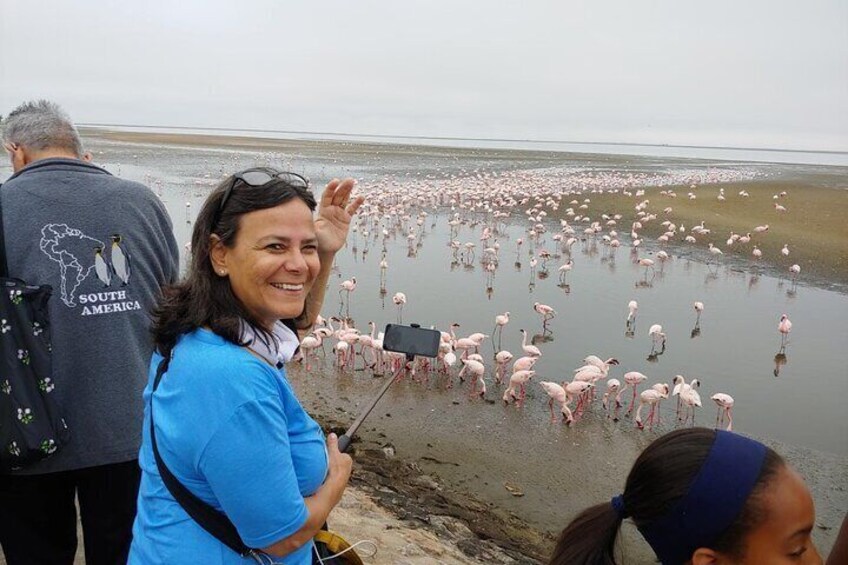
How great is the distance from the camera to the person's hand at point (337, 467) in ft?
5.61

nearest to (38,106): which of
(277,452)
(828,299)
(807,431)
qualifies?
(277,452)

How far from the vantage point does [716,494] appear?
147cm

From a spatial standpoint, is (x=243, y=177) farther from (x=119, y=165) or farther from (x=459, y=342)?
(x=119, y=165)

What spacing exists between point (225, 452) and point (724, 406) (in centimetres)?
687

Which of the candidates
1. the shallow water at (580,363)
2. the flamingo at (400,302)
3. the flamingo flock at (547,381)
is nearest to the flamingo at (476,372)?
the flamingo flock at (547,381)

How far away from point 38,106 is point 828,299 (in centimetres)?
1430

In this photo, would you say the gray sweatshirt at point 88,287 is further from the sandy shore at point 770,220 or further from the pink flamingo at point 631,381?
the sandy shore at point 770,220

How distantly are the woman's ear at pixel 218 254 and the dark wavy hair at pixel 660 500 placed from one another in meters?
1.23

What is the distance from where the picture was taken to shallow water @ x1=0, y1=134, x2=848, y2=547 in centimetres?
604

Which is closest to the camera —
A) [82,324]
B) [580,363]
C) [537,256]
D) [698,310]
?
[82,324]

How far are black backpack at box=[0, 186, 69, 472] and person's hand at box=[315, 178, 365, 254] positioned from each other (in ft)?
3.38

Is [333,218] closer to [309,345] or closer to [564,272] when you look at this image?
[309,345]

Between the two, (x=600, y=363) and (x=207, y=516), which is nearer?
(x=207, y=516)

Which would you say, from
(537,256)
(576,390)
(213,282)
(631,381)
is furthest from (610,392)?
(537,256)
